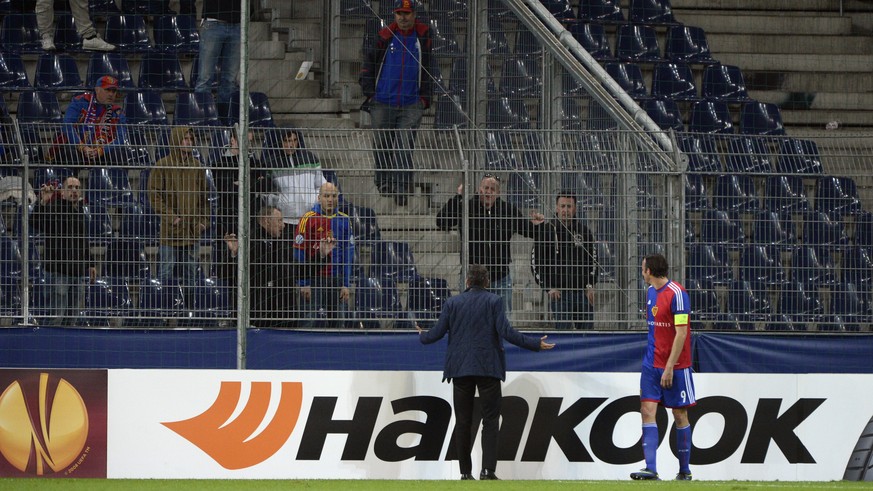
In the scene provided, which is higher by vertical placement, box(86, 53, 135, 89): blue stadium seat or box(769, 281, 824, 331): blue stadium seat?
box(86, 53, 135, 89): blue stadium seat

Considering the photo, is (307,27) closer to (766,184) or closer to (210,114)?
(210,114)

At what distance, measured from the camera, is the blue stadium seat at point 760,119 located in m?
15.7

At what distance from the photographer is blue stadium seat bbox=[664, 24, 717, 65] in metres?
16.7

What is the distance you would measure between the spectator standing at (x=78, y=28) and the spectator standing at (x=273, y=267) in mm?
5227

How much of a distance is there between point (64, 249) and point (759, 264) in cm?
590

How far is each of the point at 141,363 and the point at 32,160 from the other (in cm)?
194

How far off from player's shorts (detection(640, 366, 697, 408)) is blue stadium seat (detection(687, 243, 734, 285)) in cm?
174

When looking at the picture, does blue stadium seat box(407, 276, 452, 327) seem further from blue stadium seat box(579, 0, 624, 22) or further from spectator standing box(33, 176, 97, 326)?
blue stadium seat box(579, 0, 624, 22)

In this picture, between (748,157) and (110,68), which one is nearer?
(748,157)

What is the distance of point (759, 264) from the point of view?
37.0ft

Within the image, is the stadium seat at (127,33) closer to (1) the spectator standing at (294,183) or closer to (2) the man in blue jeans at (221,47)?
(2) the man in blue jeans at (221,47)

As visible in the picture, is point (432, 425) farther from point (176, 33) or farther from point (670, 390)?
point (176, 33)

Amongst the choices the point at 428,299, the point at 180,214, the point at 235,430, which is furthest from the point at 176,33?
the point at 235,430

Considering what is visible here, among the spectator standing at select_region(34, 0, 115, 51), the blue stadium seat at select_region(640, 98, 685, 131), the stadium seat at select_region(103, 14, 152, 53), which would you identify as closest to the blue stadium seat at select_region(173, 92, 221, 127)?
the stadium seat at select_region(103, 14, 152, 53)
